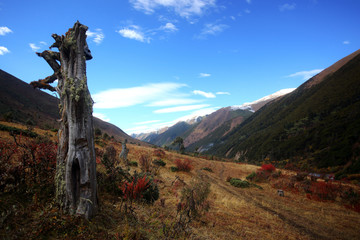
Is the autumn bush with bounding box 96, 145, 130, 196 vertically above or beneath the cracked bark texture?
beneath

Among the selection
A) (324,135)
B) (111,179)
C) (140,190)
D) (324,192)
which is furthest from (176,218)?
(324,135)

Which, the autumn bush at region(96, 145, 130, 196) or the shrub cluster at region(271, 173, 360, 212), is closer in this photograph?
the autumn bush at region(96, 145, 130, 196)

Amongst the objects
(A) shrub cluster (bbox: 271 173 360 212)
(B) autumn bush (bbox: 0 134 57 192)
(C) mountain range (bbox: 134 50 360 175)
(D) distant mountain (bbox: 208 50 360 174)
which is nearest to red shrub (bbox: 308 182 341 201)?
(A) shrub cluster (bbox: 271 173 360 212)

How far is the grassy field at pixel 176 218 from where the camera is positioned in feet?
11.9

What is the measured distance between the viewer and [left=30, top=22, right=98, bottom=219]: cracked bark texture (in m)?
4.30

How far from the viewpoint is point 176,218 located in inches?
227

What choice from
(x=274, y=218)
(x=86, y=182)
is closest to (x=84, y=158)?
(x=86, y=182)

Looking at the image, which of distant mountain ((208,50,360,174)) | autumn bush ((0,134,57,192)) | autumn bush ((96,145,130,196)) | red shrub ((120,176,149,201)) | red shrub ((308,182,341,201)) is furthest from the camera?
distant mountain ((208,50,360,174))

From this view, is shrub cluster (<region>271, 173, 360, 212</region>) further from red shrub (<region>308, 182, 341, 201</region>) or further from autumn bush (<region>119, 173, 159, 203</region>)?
autumn bush (<region>119, 173, 159, 203</region>)

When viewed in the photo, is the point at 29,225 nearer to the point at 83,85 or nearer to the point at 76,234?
the point at 76,234

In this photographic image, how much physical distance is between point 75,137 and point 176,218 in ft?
13.2

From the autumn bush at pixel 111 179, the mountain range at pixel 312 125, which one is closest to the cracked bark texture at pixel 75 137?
the autumn bush at pixel 111 179

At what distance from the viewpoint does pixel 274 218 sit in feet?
27.9

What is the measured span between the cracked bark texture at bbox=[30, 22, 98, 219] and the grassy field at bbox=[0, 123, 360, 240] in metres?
0.37
